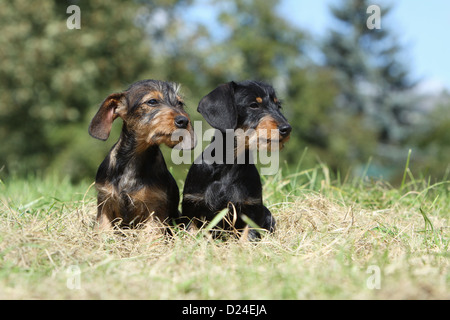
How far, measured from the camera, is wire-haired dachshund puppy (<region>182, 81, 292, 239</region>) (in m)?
4.14

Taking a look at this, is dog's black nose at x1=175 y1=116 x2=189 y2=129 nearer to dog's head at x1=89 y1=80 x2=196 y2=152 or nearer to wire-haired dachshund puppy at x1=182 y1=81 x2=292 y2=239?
dog's head at x1=89 y1=80 x2=196 y2=152

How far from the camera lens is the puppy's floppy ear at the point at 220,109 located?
4.12 m

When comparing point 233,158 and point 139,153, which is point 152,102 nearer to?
point 139,153

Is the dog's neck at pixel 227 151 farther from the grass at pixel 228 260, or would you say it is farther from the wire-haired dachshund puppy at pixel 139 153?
the grass at pixel 228 260

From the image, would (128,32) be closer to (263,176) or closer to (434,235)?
(263,176)

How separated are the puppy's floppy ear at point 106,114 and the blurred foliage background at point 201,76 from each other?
8.42ft

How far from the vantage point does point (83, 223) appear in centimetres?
459

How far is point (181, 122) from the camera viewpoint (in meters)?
4.12

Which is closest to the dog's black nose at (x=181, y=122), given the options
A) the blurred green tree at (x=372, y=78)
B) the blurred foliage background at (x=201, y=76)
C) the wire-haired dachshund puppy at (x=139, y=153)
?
the wire-haired dachshund puppy at (x=139, y=153)

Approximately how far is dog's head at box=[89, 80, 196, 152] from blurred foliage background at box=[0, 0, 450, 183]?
7.73 feet

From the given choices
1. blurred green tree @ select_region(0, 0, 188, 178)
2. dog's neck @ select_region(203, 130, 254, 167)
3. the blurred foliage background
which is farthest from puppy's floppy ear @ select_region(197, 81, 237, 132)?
blurred green tree @ select_region(0, 0, 188, 178)

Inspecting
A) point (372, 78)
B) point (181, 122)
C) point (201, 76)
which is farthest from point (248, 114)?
point (372, 78)
